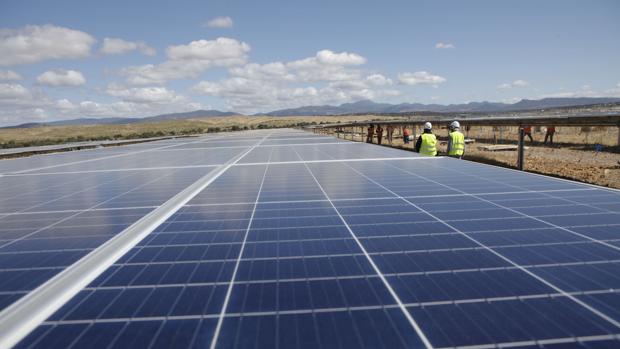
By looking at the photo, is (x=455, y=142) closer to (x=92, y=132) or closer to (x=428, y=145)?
(x=428, y=145)

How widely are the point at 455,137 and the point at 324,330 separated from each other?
12300 millimetres

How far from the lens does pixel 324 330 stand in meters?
2.70

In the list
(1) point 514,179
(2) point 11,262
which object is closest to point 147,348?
(2) point 11,262

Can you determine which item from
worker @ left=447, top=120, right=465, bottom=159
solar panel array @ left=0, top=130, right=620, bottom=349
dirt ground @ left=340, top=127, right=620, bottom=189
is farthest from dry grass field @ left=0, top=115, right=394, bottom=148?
dirt ground @ left=340, top=127, right=620, bottom=189

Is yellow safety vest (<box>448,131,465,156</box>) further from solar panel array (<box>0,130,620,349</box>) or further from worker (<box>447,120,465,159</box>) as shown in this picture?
solar panel array (<box>0,130,620,349</box>)

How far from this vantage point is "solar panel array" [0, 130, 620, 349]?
270cm

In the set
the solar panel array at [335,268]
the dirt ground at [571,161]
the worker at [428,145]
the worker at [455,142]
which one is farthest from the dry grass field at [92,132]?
the dirt ground at [571,161]

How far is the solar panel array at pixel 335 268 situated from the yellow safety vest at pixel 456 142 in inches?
249

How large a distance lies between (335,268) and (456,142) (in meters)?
11.4

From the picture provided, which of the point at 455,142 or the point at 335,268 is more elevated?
the point at 455,142

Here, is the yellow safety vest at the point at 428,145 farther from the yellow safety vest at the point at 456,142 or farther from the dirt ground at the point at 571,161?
the dirt ground at the point at 571,161

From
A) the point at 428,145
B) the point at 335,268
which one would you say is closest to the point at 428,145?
the point at 428,145

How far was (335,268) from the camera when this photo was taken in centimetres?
374

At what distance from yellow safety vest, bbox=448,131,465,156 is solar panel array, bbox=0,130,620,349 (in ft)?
20.7
